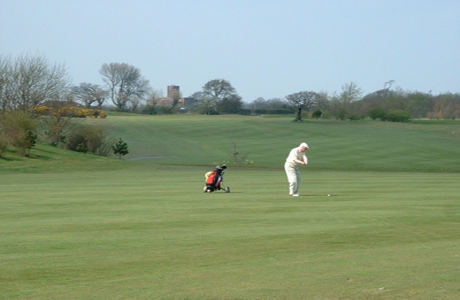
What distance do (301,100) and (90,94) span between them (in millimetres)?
49569

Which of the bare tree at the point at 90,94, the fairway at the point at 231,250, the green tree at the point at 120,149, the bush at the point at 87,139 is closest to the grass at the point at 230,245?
the fairway at the point at 231,250

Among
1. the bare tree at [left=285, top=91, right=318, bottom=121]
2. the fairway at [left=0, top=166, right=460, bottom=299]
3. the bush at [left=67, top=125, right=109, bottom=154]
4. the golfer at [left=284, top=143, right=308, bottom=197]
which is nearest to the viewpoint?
the fairway at [left=0, top=166, right=460, bottom=299]

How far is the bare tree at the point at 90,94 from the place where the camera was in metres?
131

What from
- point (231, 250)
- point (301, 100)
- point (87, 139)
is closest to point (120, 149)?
point (87, 139)

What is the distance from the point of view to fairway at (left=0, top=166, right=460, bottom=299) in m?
8.09

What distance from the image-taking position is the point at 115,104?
5827 inches

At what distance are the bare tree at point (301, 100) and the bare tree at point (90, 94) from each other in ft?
139

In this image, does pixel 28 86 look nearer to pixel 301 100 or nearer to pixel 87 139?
pixel 87 139

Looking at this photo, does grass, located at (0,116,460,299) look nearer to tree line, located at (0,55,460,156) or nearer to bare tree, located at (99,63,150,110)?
tree line, located at (0,55,460,156)

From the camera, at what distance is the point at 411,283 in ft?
27.1

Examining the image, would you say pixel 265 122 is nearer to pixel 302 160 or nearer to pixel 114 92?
pixel 114 92

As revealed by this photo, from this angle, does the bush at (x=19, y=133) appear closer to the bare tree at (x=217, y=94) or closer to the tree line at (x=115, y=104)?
the tree line at (x=115, y=104)

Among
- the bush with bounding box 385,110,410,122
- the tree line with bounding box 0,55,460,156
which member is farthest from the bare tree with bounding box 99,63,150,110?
the bush with bounding box 385,110,410,122

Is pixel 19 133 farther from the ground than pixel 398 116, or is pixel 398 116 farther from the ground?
pixel 398 116
